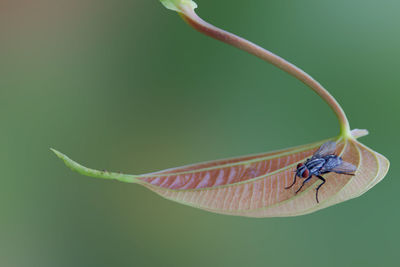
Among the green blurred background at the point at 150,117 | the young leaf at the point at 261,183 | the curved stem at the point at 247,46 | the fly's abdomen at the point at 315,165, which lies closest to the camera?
the curved stem at the point at 247,46

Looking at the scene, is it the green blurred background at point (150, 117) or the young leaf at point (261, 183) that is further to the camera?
the green blurred background at point (150, 117)

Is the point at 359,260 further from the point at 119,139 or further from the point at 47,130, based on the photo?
the point at 47,130

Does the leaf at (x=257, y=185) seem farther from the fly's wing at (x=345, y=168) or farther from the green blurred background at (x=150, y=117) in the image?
the green blurred background at (x=150, y=117)

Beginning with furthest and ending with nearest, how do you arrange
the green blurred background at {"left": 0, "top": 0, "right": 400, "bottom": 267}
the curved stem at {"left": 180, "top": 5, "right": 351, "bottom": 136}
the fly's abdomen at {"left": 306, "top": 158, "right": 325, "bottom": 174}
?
1. the green blurred background at {"left": 0, "top": 0, "right": 400, "bottom": 267}
2. the fly's abdomen at {"left": 306, "top": 158, "right": 325, "bottom": 174}
3. the curved stem at {"left": 180, "top": 5, "right": 351, "bottom": 136}

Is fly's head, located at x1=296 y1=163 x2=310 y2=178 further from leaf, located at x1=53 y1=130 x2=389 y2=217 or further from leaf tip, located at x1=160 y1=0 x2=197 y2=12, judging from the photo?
leaf tip, located at x1=160 y1=0 x2=197 y2=12

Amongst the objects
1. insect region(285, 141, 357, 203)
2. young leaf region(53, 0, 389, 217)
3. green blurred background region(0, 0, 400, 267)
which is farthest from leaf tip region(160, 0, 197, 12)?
green blurred background region(0, 0, 400, 267)

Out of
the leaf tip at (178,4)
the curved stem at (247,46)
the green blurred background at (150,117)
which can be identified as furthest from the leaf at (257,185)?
the green blurred background at (150,117)
